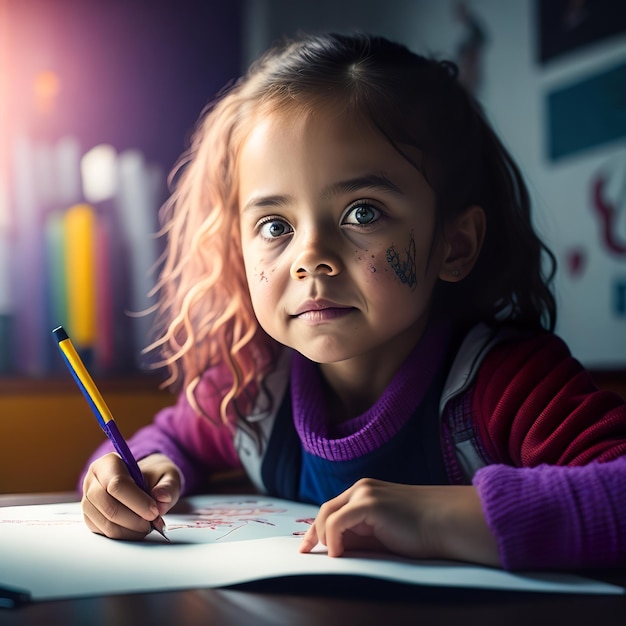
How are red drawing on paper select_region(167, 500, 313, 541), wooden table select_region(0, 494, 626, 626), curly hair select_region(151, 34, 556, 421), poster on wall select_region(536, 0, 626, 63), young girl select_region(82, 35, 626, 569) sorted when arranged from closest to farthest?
wooden table select_region(0, 494, 626, 626) → young girl select_region(82, 35, 626, 569) → red drawing on paper select_region(167, 500, 313, 541) → curly hair select_region(151, 34, 556, 421) → poster on wall select_region(536, 0, 626, 63)

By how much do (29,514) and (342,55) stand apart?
1.67ft

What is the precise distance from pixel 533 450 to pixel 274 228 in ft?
0.96

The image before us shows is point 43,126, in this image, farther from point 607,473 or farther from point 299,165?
point 607,473

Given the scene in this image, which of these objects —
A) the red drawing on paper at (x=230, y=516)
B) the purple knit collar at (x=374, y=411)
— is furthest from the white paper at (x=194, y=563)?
the purple knit collar at (x=374, y=411)

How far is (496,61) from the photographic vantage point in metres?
1.68

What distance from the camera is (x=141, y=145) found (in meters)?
1.83

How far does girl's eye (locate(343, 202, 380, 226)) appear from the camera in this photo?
682 mm

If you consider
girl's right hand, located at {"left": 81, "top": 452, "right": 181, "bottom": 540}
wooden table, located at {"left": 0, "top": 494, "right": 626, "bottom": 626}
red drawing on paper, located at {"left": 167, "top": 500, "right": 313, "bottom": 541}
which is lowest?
red drawing on paper, located at {"left": 167, "top": 500, "right": 313, "bottom": 541}

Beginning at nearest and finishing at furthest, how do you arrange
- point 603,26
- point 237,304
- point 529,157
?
point 237,304, point 603,26, point 529,157

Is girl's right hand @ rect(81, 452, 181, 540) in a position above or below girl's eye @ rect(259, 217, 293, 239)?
below

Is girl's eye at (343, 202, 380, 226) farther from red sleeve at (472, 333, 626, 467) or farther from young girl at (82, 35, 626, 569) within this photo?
red sleeve at (472, 333, 626, 467)

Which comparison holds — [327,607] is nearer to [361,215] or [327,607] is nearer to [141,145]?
[361,215]

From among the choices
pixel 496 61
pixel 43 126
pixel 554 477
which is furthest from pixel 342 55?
pixel 43 126

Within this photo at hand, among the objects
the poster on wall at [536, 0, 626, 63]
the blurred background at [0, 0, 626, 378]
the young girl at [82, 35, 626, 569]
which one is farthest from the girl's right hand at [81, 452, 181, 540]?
the poster on wall at [536, 0, 626, 63]
